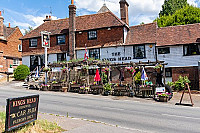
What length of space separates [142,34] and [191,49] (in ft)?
20.5

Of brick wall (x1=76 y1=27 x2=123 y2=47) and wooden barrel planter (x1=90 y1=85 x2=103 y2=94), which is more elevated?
brick wall (x1=76 y1=27 x2=123 y2=47)

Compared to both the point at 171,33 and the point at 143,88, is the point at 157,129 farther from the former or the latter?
the point at 171,33

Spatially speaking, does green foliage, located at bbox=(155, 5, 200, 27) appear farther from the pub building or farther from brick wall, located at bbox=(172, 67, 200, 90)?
brick wall, located at bbox=(172, 67, 200, 90)

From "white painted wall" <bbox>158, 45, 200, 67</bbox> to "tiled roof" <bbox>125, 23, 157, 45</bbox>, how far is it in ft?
7.85

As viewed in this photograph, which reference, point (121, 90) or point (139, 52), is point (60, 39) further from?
point (121, 90)

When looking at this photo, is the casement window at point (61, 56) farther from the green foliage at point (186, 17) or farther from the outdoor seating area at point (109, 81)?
the green foliage at point (186, 17)

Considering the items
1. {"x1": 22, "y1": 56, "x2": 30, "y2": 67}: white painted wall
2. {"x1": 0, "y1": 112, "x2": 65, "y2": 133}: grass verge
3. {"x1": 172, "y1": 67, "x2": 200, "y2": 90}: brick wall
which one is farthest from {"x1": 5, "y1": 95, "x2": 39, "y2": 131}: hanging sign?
{"x1": 22, "y1": 56, "x2": 30, "y2": 67}: white painted wall

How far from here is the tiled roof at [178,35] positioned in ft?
73.1

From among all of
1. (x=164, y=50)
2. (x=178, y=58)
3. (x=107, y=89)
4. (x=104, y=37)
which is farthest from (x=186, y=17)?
(x=107, y=89)

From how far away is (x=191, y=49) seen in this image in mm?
21734

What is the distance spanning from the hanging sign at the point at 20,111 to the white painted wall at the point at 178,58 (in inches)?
749

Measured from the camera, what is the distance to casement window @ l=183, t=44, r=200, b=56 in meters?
21.4

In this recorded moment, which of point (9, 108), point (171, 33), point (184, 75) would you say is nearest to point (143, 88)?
point (184, 75)

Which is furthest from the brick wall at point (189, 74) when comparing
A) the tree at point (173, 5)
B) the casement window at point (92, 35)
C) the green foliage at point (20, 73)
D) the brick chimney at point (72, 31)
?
the tree at point (173, 5)
